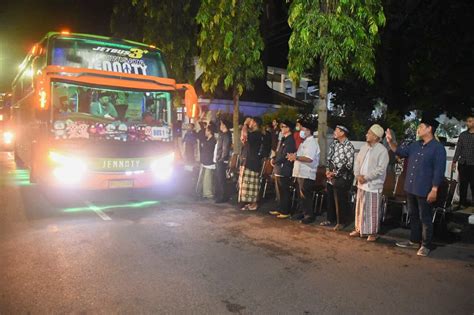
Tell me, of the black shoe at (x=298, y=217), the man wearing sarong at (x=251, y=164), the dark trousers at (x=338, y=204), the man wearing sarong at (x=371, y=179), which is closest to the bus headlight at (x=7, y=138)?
the man wearing sarong at (x=251, y=164)

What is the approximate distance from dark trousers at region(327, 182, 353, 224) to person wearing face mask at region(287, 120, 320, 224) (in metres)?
0.38

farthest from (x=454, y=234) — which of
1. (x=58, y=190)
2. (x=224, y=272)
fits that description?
(x=58, y=190)

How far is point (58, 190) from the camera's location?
8695 millimetres

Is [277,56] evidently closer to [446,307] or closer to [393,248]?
[393,248]

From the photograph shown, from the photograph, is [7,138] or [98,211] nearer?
[98,211]

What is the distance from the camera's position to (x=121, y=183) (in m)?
8.71

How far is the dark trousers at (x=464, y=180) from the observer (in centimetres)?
845

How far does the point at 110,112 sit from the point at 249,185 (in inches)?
124

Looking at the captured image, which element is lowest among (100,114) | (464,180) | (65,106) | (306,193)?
(306,193)

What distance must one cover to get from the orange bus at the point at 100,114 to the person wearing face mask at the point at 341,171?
11.8 feet

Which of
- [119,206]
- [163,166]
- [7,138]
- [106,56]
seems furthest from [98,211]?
[7,138]

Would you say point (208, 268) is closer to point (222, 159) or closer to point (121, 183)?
point (121, 183)

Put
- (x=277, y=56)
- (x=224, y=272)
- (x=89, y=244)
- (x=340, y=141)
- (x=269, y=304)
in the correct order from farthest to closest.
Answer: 1. (x=277, y=56)
2. (x=340, y=141)
3. (x=89, y=244)
4. (x=224, y=272)
5. (x=269, y=304)

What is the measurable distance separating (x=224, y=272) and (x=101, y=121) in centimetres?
468
